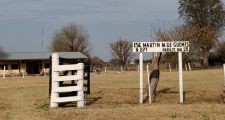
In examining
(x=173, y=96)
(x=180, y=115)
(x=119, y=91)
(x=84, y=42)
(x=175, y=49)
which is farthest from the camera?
(x=84, y=42)

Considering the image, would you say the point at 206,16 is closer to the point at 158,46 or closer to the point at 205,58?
the point at 205,58

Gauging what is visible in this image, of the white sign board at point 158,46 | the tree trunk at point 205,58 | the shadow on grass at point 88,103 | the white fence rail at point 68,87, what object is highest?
the tree trunk at point 205,58

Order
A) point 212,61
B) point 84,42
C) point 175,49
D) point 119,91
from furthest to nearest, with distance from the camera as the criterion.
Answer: point 84,42, point 212,61, point 119,91, point 175,49

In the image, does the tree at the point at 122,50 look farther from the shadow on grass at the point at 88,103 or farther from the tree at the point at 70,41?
the shadow on grass at the point at 88,103

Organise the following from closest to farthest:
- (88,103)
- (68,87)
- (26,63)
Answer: (68,87) → (88,103) → (26,63)

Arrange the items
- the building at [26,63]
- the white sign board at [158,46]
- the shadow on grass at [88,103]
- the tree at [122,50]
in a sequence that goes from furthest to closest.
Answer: the tree at [122,50] → the building at [26,63] → the white sign board at [158,46] → the shadow on grass at [88,103]

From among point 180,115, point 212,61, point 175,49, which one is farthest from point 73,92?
point 212,61

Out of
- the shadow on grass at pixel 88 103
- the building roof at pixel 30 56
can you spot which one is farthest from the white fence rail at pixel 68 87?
the building roof at pixel 30 56

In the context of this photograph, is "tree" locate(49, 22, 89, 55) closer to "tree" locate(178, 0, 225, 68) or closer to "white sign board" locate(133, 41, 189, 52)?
"tree" locate(178, 0, 225, 68)

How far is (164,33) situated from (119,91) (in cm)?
6542

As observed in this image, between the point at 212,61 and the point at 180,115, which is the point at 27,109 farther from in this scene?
the point at 212,61

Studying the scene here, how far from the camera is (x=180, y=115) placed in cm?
1387

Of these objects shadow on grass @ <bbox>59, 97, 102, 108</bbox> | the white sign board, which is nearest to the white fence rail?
shadow on grass @ <bbox>59, 97, 102, 108</bbox>

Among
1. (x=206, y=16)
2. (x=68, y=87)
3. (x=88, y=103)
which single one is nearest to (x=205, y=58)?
(x=206, y=16)
